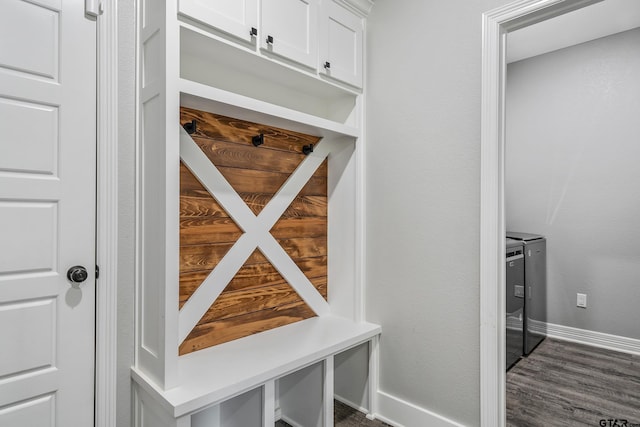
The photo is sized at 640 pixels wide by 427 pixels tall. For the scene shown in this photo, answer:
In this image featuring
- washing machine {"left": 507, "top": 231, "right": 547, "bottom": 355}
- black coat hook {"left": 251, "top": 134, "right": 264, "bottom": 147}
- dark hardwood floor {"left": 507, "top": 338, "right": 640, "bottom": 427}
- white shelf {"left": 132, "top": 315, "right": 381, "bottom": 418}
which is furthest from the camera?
washing machine {"left": 507, "top": 231, "right": 547, "bottom": 355}

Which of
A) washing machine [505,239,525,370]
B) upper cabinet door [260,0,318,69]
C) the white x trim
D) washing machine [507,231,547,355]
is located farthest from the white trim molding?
washing machine [507,231,547,355]

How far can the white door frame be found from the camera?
1679mm

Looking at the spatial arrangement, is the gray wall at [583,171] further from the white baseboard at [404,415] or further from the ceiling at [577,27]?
the white baseboard at [404,415]

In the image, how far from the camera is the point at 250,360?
1659mm

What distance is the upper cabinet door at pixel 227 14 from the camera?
4.68 feet

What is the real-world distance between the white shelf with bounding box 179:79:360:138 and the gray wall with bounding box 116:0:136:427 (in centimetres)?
25

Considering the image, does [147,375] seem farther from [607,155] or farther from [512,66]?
[512,66]

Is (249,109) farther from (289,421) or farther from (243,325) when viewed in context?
(289,421)

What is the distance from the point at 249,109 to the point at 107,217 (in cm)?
78

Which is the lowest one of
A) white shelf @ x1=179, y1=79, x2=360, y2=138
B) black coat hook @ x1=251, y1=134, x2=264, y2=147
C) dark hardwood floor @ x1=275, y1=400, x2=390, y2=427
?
dark hardwood floor @ x1=275, y1=400, x2=390, y2=427

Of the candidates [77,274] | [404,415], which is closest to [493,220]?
[404,415]

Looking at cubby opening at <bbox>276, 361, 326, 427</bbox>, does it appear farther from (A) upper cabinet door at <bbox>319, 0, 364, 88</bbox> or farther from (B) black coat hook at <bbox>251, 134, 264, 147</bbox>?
(A) upper cabinet door at <bbox>319, 0, 364, 88</bbox>

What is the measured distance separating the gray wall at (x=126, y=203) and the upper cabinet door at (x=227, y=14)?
0.33 meters

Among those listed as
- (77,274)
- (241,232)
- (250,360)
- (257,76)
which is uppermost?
(257,76)
